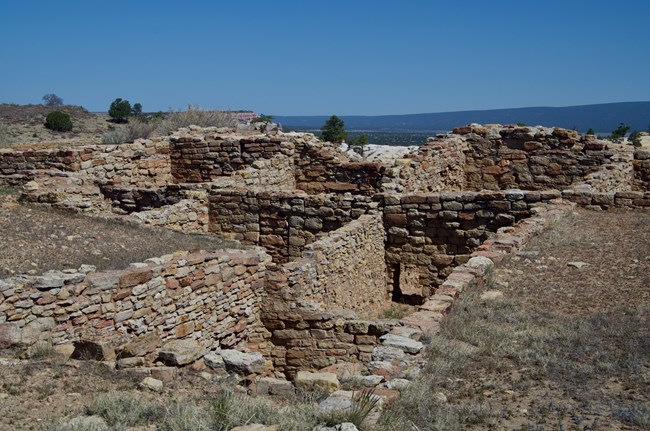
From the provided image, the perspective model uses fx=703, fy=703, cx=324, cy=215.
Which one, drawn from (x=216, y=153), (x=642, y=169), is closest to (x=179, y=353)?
(x=216, y=153)

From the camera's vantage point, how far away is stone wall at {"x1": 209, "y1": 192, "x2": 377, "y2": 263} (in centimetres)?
1297

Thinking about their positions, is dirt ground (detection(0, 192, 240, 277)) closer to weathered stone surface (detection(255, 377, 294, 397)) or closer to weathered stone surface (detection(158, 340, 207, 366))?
weathered stone surface (detection(158, 340, 207, 366))

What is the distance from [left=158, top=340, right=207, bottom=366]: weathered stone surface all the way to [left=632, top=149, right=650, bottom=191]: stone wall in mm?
12969

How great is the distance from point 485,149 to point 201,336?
1074 cm

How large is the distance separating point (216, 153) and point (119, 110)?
120 feet

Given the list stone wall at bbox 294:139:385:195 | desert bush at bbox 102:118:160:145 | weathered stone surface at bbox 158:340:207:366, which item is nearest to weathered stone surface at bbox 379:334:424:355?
weathered stone surface at bbox 158:340:207:366

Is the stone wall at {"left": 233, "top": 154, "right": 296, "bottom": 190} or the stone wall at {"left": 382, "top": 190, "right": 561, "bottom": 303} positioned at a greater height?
the stone wall at {"left": 233, "top": 154, "right": 296, "bottom": 190}

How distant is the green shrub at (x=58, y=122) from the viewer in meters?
41.1

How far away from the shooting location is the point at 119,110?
167ft

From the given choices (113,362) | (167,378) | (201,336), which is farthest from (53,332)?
(201,336)

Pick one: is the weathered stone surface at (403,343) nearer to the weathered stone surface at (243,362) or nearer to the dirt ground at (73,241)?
the weathered stone surface at (243,362)

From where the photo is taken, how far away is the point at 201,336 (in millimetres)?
9227

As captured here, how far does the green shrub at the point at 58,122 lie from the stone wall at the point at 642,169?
3341cm

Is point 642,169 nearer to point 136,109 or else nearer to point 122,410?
point 122,410
